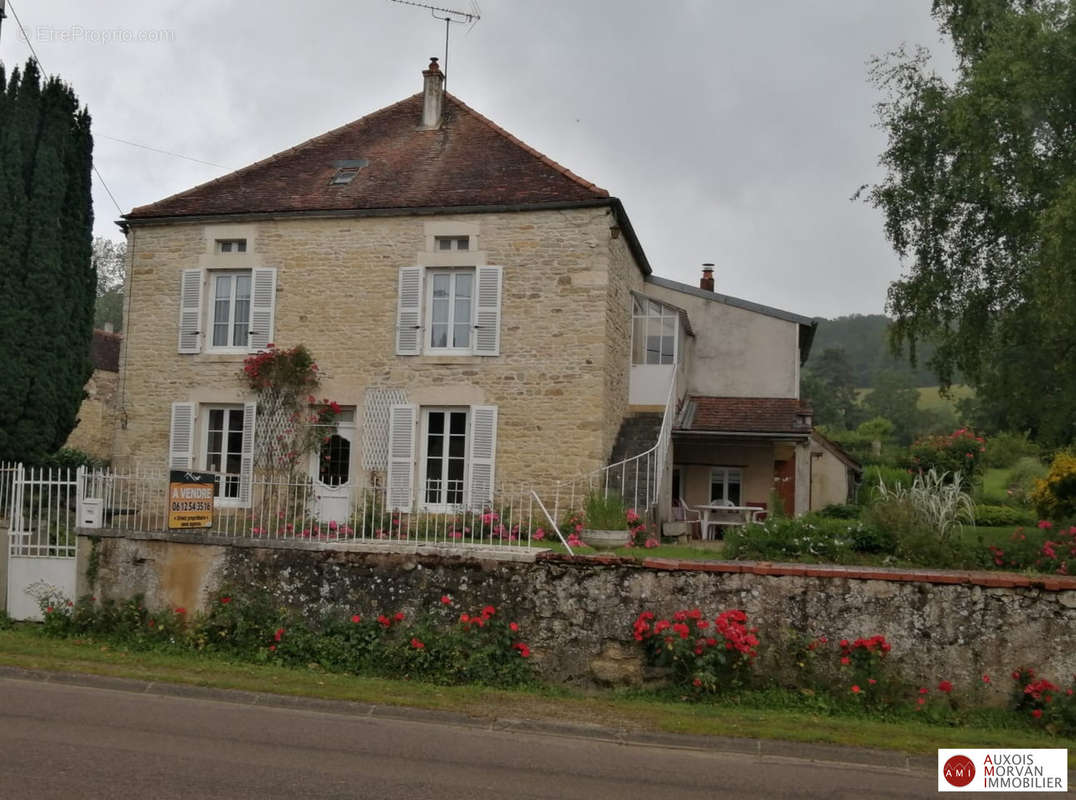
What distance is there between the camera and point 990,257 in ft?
65.9

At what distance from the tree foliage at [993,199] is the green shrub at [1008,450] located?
12.1m

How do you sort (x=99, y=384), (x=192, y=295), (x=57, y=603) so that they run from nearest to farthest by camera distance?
(x=57, y=603) < (x=192, y=295) < (x=99, y=384)

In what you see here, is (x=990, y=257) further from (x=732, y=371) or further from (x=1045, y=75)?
(x=732, y=371)

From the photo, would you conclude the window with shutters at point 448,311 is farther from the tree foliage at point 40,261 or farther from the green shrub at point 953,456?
the green shrub at point 953,456

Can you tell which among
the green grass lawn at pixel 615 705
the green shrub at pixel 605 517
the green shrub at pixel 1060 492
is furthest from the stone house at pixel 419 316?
the green grass lawn at pixel 615 705

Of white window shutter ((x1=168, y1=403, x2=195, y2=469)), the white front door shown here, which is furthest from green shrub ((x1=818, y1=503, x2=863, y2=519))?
white window shutter ((x1=168, y1=403, x2=195, y2=469))

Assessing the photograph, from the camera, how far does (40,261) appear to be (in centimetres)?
1489

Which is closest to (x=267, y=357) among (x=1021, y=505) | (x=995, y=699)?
(x=995, y=699)

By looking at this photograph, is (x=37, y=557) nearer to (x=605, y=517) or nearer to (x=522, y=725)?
(x=522, y=725)

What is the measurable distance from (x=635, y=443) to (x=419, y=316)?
427 centimetres

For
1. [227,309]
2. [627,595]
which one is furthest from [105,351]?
[627,595]

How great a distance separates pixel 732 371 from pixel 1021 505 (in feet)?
33.7

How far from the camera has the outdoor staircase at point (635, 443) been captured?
15.5m

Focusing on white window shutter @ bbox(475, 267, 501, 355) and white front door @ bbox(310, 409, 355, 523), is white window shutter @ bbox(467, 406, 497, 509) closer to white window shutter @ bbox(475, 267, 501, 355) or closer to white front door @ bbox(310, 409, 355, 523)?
white window shutter @ bbox(475, 267, 501, 355)
